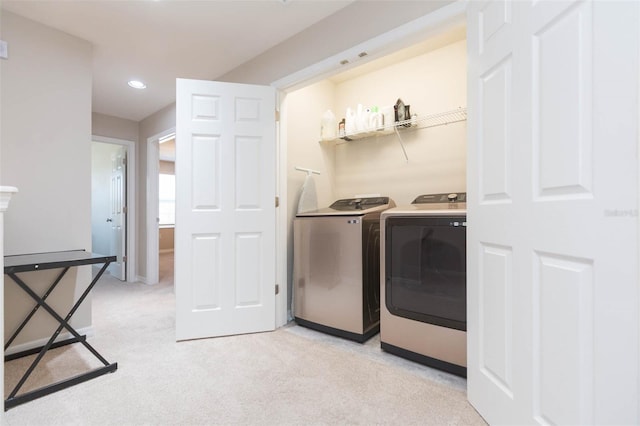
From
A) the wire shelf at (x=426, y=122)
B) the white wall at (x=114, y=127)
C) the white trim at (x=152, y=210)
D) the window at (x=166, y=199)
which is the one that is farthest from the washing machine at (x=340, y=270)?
the window at (x=166, y=199)

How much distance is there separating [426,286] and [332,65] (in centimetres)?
159

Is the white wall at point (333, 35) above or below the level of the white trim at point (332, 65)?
above

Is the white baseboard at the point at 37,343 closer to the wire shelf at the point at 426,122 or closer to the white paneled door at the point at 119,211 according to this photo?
the white paneled door at the point at 119,211

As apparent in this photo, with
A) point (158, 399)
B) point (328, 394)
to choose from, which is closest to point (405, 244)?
point (328, 394)

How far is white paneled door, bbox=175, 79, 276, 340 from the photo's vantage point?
7.08ft

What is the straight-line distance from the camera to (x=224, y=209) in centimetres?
224

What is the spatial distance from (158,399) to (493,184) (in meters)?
1.83

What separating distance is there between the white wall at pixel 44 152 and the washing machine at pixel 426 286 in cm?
229


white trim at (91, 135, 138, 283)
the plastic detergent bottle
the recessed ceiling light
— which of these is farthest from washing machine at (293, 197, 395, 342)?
white trim at (91, 135, 138, 283)

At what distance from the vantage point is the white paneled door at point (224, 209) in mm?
2158

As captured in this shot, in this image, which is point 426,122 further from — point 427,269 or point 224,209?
point 224,209

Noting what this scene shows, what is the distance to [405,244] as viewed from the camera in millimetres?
1859

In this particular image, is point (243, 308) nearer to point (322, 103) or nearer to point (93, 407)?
point (93, 407)

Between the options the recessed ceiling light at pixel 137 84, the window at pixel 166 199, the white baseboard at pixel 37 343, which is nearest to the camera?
the white baseboard at pixel 37 343
